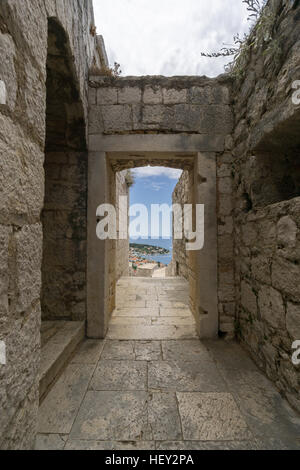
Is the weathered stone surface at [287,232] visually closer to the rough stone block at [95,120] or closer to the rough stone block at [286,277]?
the rough stone block at [286,277]

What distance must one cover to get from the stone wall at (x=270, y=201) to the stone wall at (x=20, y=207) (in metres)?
1.66

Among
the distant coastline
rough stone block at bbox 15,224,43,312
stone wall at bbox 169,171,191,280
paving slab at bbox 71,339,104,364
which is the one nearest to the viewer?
rough stone block at bbox 15,224,43,312

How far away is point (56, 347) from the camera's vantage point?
79.9 inches

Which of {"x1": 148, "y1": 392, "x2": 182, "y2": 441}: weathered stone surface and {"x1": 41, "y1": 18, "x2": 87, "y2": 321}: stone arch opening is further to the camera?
{"x1": 41, "y1": 18, "x2": 87, "y2": 321}: stone arch opening

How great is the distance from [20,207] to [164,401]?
166cm

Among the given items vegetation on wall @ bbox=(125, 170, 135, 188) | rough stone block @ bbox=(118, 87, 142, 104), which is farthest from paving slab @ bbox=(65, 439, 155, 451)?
vegetation on wall @ bbox=(125, 170, 135, 188)

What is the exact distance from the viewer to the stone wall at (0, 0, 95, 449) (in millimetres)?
899

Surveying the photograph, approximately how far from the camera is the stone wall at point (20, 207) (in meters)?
0.90

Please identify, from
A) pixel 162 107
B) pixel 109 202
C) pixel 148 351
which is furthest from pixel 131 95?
pixel 148 351

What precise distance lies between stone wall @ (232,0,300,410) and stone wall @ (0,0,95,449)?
1664 millimetres

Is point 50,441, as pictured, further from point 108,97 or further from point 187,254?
point 187,254

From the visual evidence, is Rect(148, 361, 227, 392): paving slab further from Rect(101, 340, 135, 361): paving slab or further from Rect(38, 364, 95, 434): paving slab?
Rect(38, 364, 95, 434): paving slab

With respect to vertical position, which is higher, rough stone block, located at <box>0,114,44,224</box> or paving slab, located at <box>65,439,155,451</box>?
rough stone block, located at <box>0,114,44,224</box>
